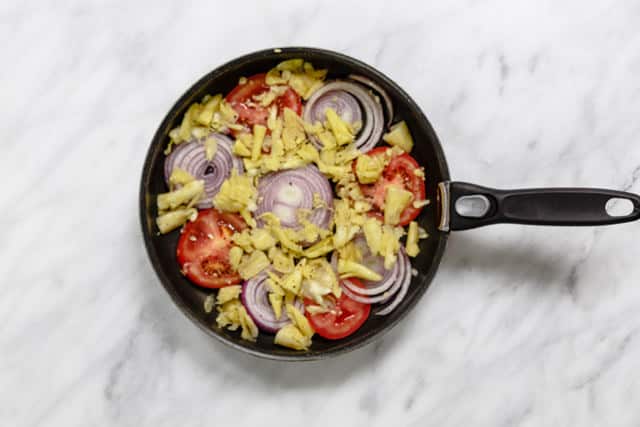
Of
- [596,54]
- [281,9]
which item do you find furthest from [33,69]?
[596,54]

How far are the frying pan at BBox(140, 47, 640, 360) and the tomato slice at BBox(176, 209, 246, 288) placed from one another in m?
0.02

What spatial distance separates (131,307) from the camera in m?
1.55

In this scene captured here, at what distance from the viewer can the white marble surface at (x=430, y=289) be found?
5.10 ft

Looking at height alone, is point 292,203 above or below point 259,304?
above

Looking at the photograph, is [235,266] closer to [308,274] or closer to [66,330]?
[308,274]

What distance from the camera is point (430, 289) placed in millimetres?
1568

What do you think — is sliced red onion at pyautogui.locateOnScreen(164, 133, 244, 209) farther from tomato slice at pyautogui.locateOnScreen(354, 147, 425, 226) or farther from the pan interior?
tomato slice at pyautogui.locateOnScreen(354, 147, 425, 226)

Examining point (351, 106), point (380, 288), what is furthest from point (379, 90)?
point (380, 288)

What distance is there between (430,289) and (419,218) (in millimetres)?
145

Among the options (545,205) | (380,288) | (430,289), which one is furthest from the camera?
(430,289)

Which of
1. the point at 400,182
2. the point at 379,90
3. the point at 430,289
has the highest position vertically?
the point at 379,90

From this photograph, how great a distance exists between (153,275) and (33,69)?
1.22ft

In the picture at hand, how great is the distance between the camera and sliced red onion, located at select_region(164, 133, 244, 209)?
146 cm

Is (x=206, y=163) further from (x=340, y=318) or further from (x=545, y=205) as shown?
(x=545, y=205)
